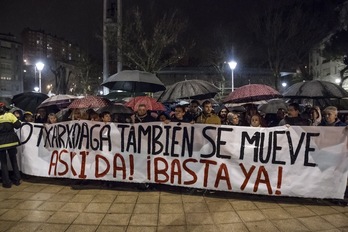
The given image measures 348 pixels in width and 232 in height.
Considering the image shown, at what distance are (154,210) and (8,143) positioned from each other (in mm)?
3326

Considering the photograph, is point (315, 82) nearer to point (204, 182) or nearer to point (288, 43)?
point (204, 182)

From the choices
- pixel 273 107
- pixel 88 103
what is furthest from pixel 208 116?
pixel 273 107

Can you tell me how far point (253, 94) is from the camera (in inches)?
283

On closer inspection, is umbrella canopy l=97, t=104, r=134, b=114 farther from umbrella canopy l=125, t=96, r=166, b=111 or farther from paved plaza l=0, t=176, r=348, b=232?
paved plaza l=0, t=176, r=348, b=232

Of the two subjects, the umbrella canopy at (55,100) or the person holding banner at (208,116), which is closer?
the person holding banner at (208,116)

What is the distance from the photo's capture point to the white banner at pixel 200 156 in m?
5.43

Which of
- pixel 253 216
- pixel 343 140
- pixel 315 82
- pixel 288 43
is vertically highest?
pixel 288 43

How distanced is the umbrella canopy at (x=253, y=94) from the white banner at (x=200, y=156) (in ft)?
5.54

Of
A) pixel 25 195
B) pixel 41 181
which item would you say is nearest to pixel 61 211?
pixel 25 195

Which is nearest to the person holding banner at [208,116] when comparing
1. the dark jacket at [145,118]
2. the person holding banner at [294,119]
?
the dark jacket at [145,118]

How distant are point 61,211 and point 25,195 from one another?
1.21 meters

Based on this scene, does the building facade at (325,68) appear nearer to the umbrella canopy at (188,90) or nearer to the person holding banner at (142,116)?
the umbrella canopy at (188,90)

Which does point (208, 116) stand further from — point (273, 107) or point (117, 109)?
point (273, 107)

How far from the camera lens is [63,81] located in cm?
1575
